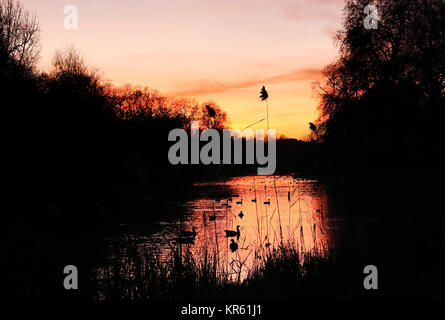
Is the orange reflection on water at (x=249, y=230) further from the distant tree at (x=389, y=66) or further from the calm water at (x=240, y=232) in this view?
the distant tree at (x=389, y=66)

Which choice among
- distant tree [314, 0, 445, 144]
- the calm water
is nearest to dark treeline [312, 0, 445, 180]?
distant tree [314, 0, 445, 144]

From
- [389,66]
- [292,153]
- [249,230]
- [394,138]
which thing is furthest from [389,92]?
[389,66]

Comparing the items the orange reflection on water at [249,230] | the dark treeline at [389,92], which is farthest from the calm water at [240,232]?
the dark treeline at [389,92]

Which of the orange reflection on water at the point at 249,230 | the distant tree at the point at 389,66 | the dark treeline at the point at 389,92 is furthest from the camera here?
the distant tree at the point at 389,66

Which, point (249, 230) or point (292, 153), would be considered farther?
point (292, 153)

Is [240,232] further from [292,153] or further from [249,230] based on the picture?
[292,153]

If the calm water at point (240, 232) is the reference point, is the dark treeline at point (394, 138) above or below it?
above

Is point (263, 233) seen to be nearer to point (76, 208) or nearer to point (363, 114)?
point (363, 114)

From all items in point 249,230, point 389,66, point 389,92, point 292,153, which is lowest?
point 249,230

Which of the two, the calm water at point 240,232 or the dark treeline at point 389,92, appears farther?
the dark treeline at point 389,92
